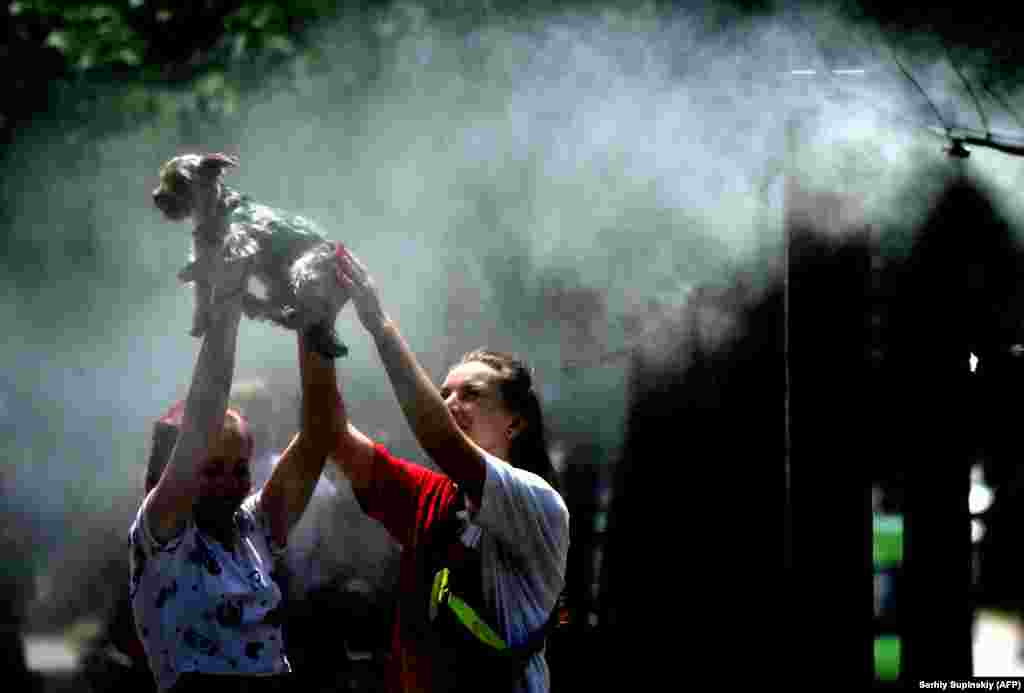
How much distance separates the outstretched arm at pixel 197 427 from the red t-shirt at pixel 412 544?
1.57 feet

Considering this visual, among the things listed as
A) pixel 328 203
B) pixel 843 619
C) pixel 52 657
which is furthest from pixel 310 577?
pixel 52 657

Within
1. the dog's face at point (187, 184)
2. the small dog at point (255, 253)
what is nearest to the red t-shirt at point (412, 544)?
the small dog at point (255, 253)

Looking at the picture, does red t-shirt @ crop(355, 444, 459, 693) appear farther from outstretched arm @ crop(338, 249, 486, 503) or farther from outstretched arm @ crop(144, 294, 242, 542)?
outstretched arm @ crop(144, 294, 242, 542)

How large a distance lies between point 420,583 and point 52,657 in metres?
7.82

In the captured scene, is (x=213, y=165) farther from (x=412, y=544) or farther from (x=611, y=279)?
(x=611, y=279)

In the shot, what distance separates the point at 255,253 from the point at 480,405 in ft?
2.24

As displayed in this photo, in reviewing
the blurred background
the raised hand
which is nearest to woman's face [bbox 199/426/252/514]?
the raised hand

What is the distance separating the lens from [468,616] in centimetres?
307

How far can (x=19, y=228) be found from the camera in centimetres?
707

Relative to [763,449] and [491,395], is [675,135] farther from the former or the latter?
[491,395]

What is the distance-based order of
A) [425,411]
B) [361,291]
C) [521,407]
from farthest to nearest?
1. [521,407]
2. [361,291]
3. [425,411]

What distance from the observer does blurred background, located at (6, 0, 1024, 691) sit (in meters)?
5.09

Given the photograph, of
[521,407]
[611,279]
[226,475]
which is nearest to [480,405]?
[521,407]

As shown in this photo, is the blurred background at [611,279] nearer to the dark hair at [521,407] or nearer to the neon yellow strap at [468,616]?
the dark hair at [521,407]
